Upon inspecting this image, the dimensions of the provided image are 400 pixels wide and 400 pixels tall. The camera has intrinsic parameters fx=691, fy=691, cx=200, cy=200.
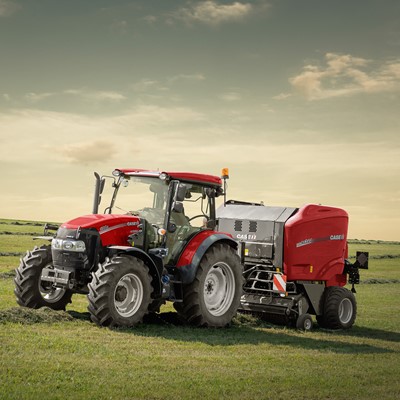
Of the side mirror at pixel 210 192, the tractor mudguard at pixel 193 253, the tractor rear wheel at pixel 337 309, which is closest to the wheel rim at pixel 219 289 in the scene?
the tractor mudguard at pixel 193 253

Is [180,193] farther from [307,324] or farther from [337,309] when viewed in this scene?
[337,309]

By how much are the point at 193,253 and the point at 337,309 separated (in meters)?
4.80

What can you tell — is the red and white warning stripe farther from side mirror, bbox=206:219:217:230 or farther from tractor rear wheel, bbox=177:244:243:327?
side mirror, bbox=206:219:217:230

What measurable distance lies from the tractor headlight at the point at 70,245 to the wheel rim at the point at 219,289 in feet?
9.21

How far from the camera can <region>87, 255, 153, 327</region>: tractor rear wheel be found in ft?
40.2

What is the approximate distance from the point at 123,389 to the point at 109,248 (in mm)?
4729

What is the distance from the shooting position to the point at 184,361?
10523 millimetres

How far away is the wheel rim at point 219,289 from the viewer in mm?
14419

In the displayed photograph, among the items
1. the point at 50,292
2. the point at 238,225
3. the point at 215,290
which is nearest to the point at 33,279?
the point at 50,292

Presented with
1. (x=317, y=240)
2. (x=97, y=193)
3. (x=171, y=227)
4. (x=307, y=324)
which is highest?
(x=97, y=193)

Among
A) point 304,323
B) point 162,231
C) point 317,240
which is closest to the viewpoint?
point 162,231

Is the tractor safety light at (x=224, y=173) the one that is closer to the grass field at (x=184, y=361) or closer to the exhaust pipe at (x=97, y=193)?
the exhaust pipe at (x=97, y=193)

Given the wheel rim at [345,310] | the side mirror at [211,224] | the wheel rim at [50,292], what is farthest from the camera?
the wheel rim at [345,310]

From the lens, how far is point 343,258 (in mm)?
17797
